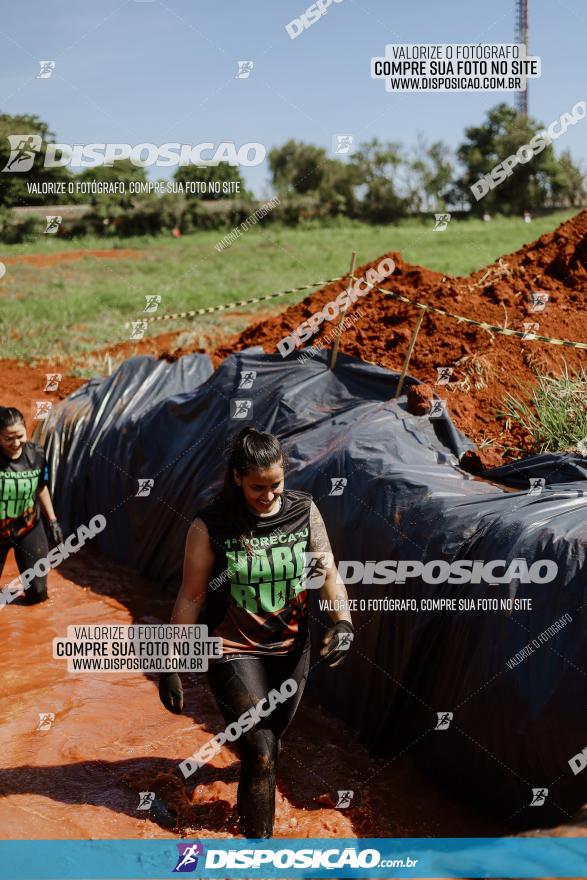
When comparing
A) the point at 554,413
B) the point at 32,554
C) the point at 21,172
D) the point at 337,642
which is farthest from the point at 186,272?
the point at 337,642

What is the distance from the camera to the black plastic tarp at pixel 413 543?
3646mm

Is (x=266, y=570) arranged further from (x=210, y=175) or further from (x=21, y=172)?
(x=210, y=175)

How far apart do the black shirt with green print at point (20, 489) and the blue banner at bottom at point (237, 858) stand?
285 cm

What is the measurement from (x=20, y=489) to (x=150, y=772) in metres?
2.52

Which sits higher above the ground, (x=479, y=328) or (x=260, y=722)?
(x=479, y=328)

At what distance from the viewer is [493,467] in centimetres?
500

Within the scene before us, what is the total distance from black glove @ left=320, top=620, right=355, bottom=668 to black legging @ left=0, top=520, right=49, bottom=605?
345 cm

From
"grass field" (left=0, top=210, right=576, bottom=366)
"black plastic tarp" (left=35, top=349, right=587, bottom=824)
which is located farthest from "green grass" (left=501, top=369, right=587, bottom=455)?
"grass field" (left=0, top=210, right=576, bottom=366)

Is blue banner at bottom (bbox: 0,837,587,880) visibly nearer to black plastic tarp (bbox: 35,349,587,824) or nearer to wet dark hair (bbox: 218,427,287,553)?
black plastic tarp (bbox: 35,349,587,824)

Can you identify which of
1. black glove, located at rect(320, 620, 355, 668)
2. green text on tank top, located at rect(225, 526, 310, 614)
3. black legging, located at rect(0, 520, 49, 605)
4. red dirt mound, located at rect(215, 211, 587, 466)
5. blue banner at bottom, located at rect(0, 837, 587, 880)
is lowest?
blue banner at bottom, located at rect(0, 837, 587, 880)

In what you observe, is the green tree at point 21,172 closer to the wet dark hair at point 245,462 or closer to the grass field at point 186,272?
the grass field at point 186,272

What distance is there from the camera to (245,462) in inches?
132

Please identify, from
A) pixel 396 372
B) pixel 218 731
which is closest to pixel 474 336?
pixel 396 372

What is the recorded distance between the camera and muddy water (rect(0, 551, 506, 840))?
387cm
